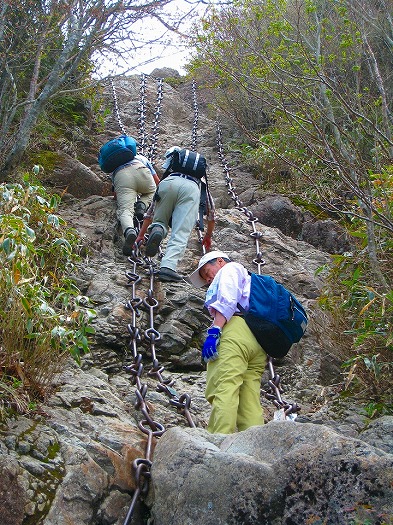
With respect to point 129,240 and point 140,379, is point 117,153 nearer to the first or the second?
point 129,240

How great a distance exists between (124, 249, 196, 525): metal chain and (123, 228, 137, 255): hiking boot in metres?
0.08

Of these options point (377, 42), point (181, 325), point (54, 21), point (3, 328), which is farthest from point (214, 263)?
point (377, 42)

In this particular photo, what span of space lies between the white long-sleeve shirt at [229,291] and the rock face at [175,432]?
1.97ft

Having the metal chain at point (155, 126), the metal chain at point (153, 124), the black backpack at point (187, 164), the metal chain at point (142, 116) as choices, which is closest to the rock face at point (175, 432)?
the black backpack at point (187, 164)

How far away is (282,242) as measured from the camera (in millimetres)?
7520

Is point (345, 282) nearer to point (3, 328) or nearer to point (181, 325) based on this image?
point (181, 325)

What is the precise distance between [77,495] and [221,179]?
25.7 feet

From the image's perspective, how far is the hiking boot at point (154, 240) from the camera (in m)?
6.34

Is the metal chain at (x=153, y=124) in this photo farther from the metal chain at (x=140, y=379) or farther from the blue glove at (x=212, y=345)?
the blue glove at (x=212, y=345)

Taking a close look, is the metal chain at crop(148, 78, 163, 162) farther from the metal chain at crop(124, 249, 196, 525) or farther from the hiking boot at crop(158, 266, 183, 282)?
the hiking boot at crop(158, 266, 183, 282)

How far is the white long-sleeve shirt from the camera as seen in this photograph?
417 centimetres

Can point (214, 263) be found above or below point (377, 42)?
below

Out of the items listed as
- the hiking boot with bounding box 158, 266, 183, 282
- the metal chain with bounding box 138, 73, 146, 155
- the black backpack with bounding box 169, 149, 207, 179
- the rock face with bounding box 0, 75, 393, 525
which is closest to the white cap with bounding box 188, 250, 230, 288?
the rock face with bounding box 0, 75, 393, 525

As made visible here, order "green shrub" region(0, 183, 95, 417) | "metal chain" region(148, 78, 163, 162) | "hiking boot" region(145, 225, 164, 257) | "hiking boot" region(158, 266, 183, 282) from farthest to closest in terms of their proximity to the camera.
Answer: "metal chain" region(148, 78, 163, 162), "hiking boot" region(145, 225, 164, 257), "hiking boot" region(158, 266, 183, 282), "green shrub" region(0, 183, 95, 417)
